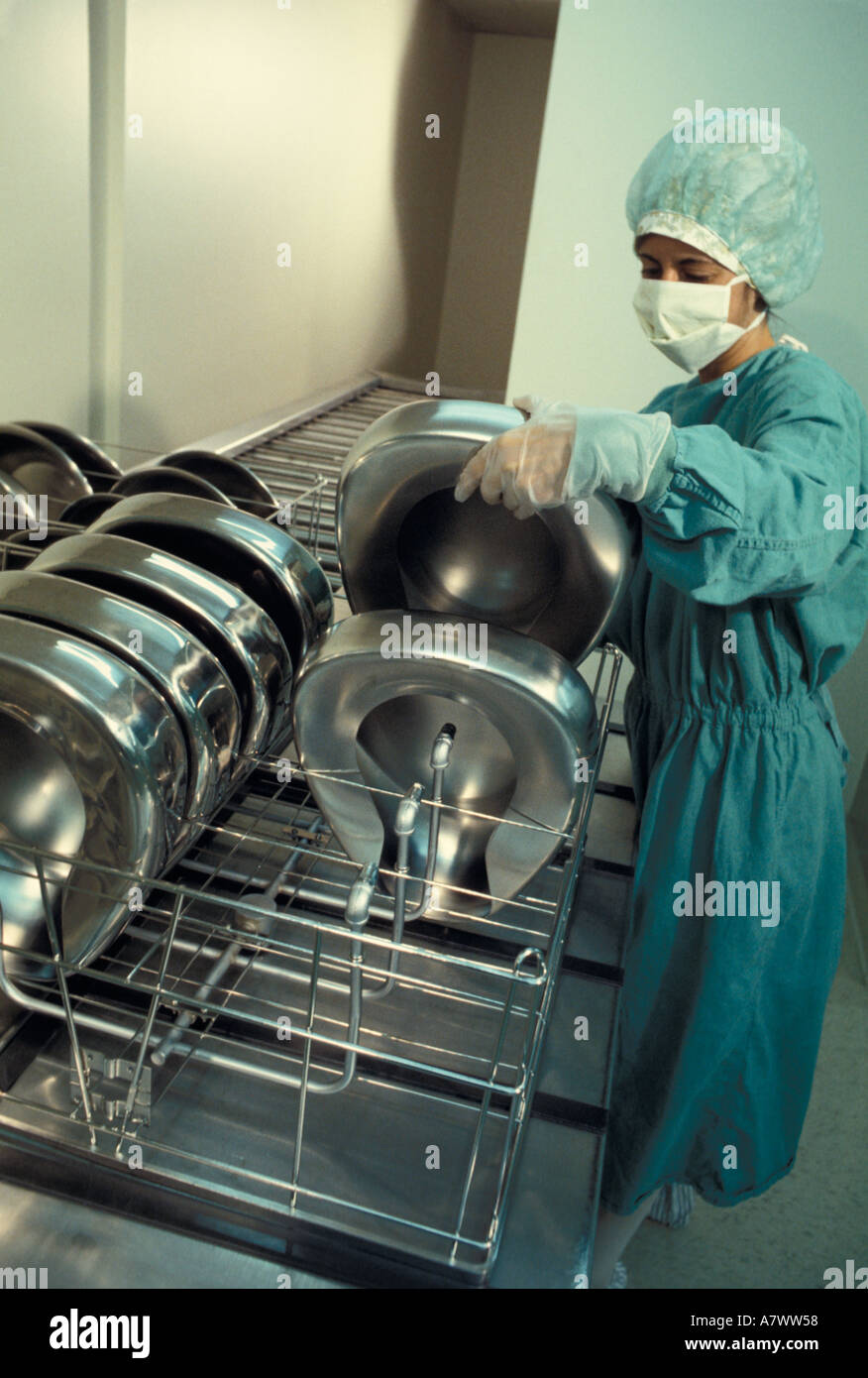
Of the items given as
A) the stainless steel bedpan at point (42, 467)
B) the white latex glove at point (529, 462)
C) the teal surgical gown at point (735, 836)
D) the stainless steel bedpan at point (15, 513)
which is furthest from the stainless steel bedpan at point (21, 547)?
the teal surgical gown at point (735, 836)

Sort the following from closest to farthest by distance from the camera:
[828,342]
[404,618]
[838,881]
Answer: [404,618], [838,881], [828,342]

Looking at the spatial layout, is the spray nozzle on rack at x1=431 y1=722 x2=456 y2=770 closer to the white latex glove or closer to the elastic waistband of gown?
the white latex glove

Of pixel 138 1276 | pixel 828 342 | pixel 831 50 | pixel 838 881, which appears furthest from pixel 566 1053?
pixel 831 50

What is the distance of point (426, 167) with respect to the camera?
3.79 meters

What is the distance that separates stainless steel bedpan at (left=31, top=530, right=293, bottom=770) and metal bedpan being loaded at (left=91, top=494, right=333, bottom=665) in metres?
0.06

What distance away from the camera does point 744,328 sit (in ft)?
2.64

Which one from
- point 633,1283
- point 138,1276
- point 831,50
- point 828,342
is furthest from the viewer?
point 828,342

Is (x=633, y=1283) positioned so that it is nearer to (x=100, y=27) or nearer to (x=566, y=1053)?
(x=566, y=1053)

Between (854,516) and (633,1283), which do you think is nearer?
(854,516)

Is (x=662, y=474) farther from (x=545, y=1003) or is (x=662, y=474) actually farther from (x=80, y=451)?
(x=80, y=451)

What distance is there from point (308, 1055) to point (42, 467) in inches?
29.9

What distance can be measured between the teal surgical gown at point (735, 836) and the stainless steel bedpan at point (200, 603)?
0.98ft

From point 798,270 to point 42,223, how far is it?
2.98 ft

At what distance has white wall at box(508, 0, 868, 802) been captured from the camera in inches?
57.7
